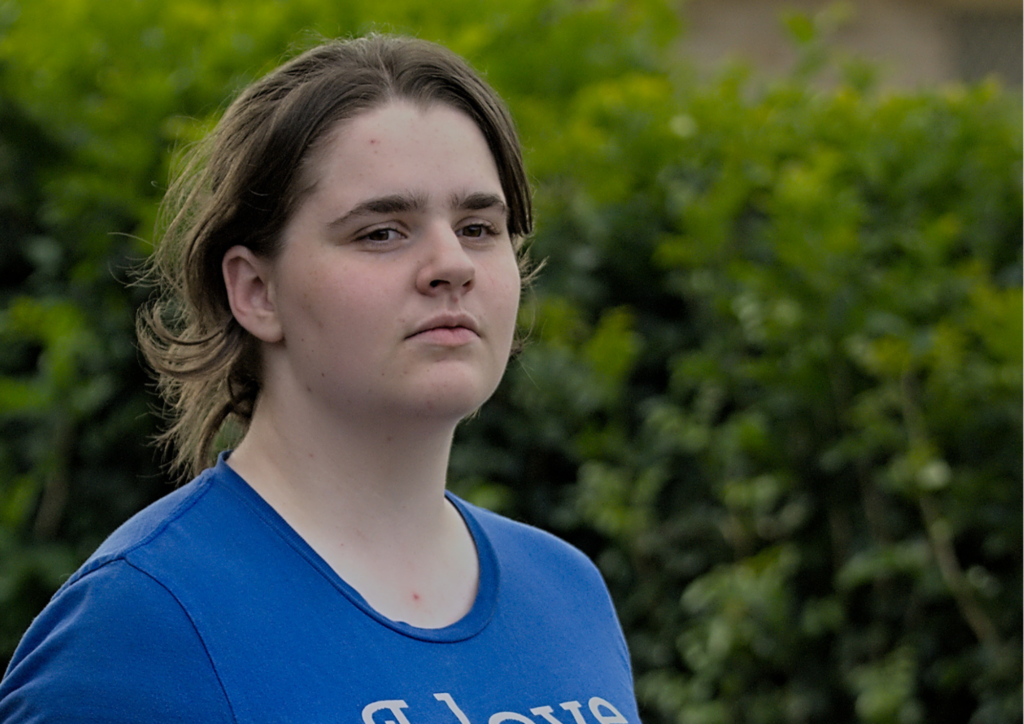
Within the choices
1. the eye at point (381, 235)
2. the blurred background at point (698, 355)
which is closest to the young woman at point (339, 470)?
the eye at point (381, 235)

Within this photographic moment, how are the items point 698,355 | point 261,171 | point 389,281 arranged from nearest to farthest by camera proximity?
point 389,281, point 261,171, point 698,355

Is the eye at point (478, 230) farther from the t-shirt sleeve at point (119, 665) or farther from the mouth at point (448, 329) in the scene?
the t-shirt sleeve at point (119, 665)

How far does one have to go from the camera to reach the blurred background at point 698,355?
3072mm

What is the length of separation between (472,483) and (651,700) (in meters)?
0.76

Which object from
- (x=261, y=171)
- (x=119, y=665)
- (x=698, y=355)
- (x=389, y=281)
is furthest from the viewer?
(x=698, y=355)

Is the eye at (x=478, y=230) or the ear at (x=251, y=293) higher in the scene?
the eye at (x=478, y=230)

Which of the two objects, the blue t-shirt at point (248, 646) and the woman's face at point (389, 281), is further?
the woman's face at point (389, 281)

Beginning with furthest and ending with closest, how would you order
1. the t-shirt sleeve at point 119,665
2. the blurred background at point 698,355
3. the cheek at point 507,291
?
the blurred background at point 698,355
the cheek at point 507,291
the t-shirt sleeve at point 119,665

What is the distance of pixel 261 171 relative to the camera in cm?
170

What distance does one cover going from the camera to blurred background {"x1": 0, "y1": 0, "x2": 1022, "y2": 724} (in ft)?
10.1

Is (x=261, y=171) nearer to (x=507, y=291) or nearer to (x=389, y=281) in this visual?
(x=389, y=281)

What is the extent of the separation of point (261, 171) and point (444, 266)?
0.31m

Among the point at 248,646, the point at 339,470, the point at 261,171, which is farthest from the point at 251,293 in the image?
the point at 248,646

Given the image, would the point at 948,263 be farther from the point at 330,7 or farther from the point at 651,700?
the point at 330,7
